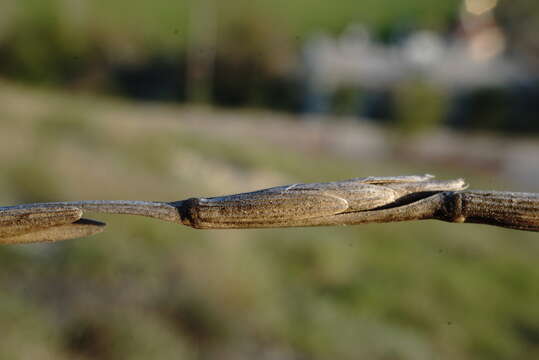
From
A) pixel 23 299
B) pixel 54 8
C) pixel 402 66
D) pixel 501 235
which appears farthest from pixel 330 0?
pixel 23 299

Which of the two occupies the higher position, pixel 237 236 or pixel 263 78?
pixel 263 78

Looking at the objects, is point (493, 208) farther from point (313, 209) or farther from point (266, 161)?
point (266, 161)

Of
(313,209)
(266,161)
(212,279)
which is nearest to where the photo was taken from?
(313,209)

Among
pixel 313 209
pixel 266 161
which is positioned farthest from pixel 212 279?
pixel 266 161

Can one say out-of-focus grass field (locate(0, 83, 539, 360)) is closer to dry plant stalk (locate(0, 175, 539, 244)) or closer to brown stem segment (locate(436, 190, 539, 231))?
dry plant stalk (locate(0, 175, 539, 244))

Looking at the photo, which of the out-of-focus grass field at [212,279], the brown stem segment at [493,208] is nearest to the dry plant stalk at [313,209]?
the brown stem segment at [493,208]

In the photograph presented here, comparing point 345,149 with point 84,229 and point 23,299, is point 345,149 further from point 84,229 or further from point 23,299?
point 84,229

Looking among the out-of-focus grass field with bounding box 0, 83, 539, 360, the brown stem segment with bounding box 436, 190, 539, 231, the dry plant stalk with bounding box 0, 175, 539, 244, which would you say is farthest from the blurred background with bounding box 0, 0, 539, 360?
the brown stem segment with bounding box 436, 190, 539, 231
